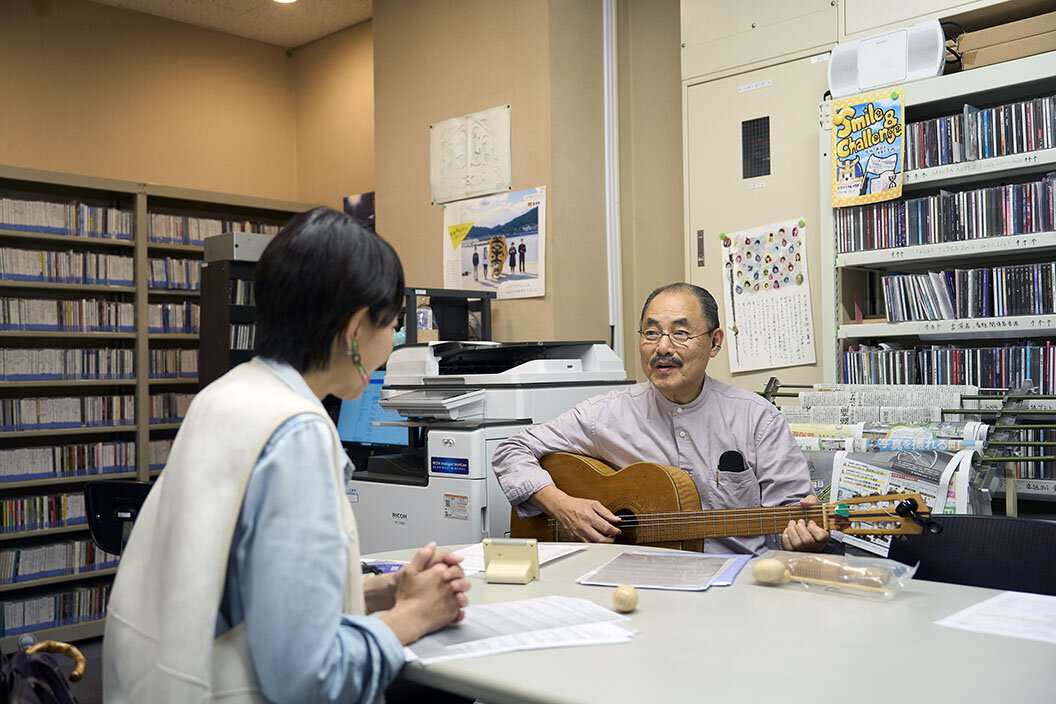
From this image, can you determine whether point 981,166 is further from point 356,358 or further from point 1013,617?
point 356,358

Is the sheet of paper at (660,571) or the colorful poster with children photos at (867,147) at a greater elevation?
the colorful poster with children photos at (867,147)

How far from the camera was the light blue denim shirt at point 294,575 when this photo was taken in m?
0.93

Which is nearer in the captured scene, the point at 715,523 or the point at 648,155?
the point at 715,523

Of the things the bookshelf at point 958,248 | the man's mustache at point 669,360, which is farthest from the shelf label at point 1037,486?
the man's mustache at point 669,360

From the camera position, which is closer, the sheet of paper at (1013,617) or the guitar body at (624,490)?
the sheet of paper at (1013,617)

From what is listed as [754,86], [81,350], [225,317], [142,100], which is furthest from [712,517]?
[142,100]

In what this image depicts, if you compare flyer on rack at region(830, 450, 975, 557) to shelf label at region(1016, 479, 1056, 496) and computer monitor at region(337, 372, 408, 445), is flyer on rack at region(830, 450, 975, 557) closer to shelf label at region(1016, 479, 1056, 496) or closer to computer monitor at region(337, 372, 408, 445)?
shelf label at region(1016, 479, 1056, 496)

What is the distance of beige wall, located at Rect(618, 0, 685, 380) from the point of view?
12.7 ft

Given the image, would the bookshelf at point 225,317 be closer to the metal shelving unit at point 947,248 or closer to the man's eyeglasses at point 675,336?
the man's eyeglasses at point 675,336

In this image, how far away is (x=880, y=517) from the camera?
162 cm

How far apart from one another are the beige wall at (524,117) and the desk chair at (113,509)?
5.91ft

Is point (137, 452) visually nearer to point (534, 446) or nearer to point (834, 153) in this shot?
point (534, 446)

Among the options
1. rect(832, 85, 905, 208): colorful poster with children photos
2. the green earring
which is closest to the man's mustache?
rect(832, 85, 905, 208): colorful poster with children photos

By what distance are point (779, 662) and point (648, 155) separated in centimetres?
314
